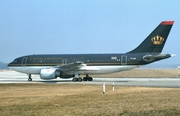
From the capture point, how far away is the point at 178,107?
13.2m

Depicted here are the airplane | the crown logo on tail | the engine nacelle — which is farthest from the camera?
the crown logo on tail

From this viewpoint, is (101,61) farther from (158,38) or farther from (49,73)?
(158,38)

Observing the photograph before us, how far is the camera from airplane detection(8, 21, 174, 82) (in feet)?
125

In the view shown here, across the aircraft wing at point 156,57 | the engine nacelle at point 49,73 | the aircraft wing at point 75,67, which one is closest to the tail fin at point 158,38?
the aircraft wing at point 156,57

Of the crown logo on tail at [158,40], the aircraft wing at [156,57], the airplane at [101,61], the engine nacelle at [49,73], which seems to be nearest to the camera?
the aircraft wing at [156,57]

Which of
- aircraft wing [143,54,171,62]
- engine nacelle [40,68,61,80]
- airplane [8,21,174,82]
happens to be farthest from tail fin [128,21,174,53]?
engine nacelle [40,68,61,80]

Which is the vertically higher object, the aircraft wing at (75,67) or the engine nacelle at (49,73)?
the aircraft wing at (75,67)

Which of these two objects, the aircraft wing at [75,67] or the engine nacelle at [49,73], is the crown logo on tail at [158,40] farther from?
the engine nacelle at [49,73]

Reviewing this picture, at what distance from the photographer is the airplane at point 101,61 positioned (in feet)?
125

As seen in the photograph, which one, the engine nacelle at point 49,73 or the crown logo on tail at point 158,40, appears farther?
the crown logo on tail at point 158,40

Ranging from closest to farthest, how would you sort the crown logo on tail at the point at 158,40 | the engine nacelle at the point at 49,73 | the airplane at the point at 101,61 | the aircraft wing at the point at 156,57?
the aircraft wing at the point at 156,57, the airplane at the point at 101,61, the engine nacelle at the point at 49,73, the crown logo on tail at the point at 158,40

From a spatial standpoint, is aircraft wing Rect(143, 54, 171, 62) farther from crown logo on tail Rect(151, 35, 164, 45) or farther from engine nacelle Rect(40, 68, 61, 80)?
engine nacelle Rect(40, 68, 61, 80)

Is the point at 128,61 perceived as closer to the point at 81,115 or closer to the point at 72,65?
the point at 72,65

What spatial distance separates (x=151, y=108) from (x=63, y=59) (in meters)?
29.1
